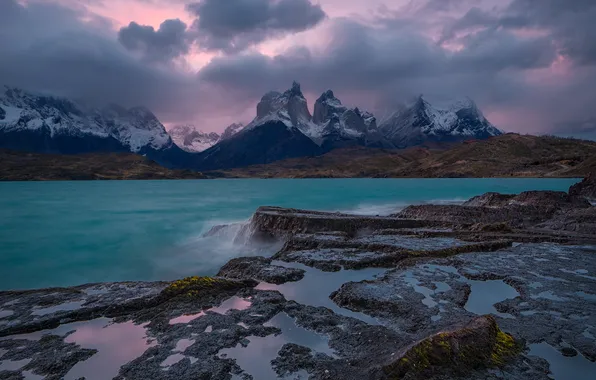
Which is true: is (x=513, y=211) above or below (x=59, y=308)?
above

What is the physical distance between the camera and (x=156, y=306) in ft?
34.9

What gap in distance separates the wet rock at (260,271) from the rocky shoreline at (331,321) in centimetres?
9

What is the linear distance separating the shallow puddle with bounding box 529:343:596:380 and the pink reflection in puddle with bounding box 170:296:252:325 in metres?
7.56

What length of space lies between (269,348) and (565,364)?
636cm

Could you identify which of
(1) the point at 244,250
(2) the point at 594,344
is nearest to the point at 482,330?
(2) the point at 594,344

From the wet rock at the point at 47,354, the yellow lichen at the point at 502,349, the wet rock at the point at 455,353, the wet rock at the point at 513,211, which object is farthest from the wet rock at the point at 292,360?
the wet rock at the point at 513,211

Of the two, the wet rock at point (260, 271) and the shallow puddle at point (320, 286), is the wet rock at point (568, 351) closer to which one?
the shallow puddle at point (320, 286)

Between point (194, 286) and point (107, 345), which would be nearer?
point (107, 345)

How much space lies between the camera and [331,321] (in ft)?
31.1

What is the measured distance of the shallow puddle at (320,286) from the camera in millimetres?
10758

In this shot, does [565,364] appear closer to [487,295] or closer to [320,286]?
[487,295]

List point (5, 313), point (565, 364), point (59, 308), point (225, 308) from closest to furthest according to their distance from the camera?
point (565, 364) → point (5, 313) → point (59, 308) → point (225, 308)

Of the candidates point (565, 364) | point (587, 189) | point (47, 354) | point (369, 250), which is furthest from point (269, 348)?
point (587, 189)

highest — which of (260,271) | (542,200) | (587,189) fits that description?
(587,189)
